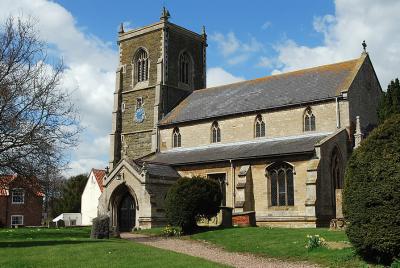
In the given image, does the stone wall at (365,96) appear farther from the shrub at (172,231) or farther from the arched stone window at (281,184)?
the shrub at (172,231)

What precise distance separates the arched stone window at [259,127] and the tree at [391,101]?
26.4 ft

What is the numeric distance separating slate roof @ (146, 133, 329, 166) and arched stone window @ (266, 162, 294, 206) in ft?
3.44

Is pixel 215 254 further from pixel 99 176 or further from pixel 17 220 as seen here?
pixel 99 176

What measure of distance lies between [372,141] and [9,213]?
4981 centimetres

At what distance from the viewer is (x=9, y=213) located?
55.6m

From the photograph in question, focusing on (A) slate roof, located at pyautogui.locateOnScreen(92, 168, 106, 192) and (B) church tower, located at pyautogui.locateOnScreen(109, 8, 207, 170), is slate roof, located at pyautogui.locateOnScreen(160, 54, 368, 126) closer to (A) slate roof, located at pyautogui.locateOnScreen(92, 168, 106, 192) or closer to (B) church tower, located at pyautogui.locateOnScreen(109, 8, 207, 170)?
(B) church tower, located at pyautogui.locateOnScreen(109, 8, 207, 170)

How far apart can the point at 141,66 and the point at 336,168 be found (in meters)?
22.9

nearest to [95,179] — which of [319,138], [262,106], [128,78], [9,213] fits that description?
[9,213]

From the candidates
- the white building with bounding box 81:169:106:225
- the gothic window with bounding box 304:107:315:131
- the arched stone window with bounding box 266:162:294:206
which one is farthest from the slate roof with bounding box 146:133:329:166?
the white building with bounding box 81:169:106:225

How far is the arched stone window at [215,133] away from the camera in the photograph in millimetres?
37384

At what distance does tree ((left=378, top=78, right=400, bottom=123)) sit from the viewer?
1237 inches

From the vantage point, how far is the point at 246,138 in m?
35.6

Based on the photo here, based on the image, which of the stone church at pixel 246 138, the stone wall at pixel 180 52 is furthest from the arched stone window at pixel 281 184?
the stone wall at pixel 180 52

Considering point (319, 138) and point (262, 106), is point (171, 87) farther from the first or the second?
point (319, 138)
